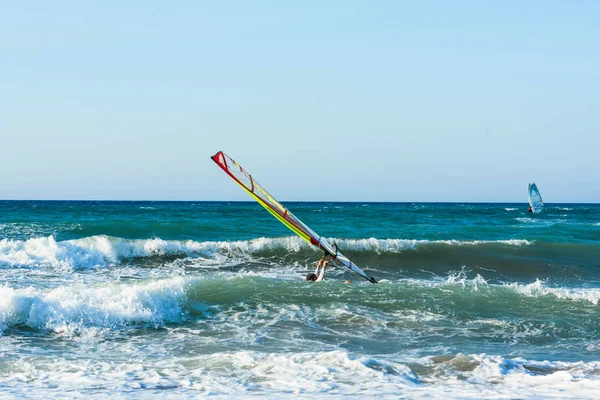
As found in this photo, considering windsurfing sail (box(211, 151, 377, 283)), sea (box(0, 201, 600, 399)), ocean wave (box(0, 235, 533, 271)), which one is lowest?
sea (box(0, 201, 600, 399))

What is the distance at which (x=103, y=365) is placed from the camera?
6.67 m

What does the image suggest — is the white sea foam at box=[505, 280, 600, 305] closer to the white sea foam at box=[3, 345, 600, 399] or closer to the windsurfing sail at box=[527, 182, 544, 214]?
the white sea foam at box=[3, 345, 600, 399]

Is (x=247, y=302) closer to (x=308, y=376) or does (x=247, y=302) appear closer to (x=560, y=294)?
(x=308, y=376)

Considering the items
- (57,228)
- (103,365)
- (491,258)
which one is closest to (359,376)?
(103,365)

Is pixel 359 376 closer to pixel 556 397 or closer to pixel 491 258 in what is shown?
pixel 556 397

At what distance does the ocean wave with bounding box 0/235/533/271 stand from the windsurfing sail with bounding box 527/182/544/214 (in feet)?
94.4

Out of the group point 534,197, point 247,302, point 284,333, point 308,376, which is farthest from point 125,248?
point 534,197

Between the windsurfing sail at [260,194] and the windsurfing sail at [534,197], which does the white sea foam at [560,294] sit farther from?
the windsurfing sail at [534,197]

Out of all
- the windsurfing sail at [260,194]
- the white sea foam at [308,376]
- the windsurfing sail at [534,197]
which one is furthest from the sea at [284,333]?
the windsurfing sail at [534,197]

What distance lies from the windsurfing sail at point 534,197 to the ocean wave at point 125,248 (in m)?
28.8

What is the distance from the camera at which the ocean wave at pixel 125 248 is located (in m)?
15.9

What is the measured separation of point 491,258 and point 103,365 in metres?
14.4

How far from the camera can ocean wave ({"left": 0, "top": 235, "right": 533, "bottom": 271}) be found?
1589 centimetres

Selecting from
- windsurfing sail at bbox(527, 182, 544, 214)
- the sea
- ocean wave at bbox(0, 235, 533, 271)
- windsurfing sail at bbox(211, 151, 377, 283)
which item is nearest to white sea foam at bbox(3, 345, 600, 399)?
the sea
